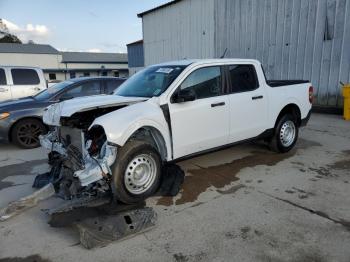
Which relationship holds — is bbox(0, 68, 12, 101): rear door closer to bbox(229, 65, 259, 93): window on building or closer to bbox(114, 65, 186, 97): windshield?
bbox(114, 65, 186, 97): windshield

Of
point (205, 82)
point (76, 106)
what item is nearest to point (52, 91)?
point (76, 106)

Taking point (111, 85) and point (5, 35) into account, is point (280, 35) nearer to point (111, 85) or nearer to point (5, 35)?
point (111, 85)

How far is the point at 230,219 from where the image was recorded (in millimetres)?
3711

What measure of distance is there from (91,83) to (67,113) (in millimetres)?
4217

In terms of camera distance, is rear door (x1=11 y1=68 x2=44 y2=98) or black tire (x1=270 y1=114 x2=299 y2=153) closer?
black tire (x1=270 y1=114 x2=299 y2=153)

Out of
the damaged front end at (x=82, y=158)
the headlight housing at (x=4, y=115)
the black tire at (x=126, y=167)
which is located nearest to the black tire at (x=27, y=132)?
the headlight housing at (x=4, y=115)

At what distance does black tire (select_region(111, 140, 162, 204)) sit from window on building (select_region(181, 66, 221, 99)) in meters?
1.12

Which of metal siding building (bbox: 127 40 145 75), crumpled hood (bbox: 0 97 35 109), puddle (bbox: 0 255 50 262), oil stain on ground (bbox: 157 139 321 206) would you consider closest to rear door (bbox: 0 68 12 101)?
crumpled hood (bbox: 0 97 35 109)

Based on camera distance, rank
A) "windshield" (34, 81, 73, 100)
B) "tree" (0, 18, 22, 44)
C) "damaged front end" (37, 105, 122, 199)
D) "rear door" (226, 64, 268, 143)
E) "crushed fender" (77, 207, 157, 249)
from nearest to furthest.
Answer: "crushed fender" (77, 207, 157, 249), "damaged front end" (37, 105, 122, 199), "rear door" (226, 64, 268, 143), "windshield" (34, 81, 73, 100), "tree" (0, 18, 22, 44)

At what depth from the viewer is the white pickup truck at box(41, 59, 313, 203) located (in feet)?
12.5

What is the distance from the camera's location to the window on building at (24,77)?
9547 mm

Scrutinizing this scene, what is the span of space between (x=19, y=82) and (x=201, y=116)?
7.25 metres

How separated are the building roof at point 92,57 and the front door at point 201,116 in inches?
2136

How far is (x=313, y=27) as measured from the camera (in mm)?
11391
